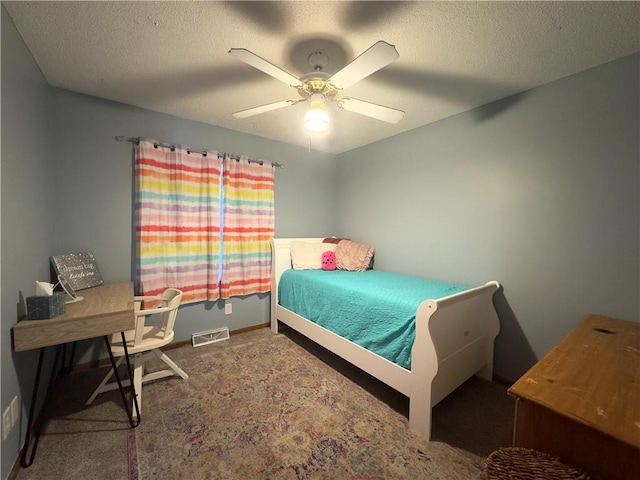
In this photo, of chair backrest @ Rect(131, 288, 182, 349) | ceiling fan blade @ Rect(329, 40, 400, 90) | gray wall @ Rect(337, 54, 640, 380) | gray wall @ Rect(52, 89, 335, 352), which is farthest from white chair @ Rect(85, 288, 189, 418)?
gray wall @ Rect(337, 54, 640, 380)

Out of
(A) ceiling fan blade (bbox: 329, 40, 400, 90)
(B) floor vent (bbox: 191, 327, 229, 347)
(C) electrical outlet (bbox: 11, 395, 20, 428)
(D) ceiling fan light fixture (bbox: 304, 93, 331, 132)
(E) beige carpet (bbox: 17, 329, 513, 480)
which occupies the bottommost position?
(E) beige carpet (bbox: 17, 329, 513, 480)

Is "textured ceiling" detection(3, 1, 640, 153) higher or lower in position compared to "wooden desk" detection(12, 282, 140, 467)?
higher

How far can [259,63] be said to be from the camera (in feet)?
4.18

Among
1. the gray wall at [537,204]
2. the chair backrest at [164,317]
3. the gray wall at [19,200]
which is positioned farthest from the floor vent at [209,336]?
the gray wall at [537,204]

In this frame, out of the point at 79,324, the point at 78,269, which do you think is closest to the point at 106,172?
the point at 78,269

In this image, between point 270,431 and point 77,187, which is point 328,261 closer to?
point 270,431

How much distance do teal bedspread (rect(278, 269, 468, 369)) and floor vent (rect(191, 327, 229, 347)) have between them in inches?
27.8

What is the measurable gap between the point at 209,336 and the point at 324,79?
265cm

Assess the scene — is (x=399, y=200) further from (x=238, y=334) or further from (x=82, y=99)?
(x=82, y=99)

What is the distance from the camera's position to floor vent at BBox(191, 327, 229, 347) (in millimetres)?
2670

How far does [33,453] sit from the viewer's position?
52.0 inches

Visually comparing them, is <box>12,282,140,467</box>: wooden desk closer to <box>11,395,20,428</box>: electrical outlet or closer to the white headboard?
<box>11,395,20,428</box>: electrical outlet

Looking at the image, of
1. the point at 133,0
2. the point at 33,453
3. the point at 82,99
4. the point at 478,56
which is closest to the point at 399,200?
the point at 478,56

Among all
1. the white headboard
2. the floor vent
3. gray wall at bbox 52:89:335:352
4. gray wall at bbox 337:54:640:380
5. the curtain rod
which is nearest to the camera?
gray wall at bbox 337:54:640:380
